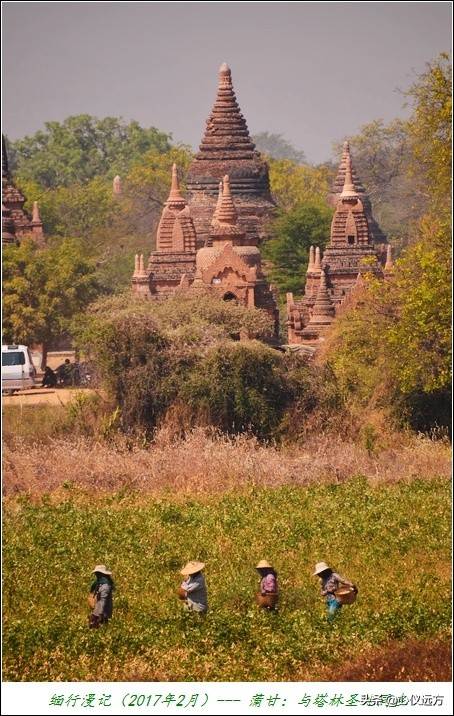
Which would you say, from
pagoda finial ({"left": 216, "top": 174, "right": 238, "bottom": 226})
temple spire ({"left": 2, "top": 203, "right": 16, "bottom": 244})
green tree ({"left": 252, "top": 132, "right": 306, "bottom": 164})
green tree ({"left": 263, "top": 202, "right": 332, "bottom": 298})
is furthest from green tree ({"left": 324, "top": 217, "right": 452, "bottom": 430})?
green tree ({"left": 252, "top": 132, "right": 306, "bottom": 164})

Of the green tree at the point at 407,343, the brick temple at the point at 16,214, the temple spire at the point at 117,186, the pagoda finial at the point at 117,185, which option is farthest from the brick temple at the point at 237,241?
the pagoda finial at the point at 117,185

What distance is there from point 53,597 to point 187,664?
270 centimetres

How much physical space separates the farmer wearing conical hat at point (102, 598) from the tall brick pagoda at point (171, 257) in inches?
876

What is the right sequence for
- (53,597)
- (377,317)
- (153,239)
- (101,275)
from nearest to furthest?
(53,597) → (377,317) → (101,275) → (153,239)

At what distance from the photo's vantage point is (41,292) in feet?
128

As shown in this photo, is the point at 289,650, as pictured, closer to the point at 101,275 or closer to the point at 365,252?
the point at 365,252

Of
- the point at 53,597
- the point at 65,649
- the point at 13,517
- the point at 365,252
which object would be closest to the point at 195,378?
the point at 13,517

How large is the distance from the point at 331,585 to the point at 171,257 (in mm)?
25839

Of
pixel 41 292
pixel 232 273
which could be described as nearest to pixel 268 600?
pixel 232 273

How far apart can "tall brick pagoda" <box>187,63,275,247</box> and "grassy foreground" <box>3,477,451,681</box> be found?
2377 centimetres

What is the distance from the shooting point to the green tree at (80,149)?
282 ft

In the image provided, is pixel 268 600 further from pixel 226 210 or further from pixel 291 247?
pixel 291 247

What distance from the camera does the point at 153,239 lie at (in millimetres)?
63219

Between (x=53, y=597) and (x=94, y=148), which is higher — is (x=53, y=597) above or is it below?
below
